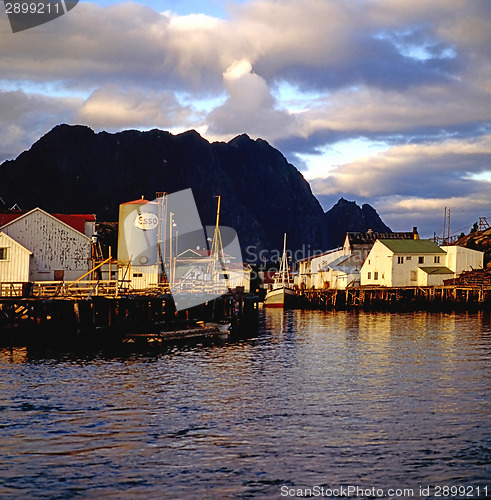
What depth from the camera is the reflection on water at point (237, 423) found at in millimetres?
18672

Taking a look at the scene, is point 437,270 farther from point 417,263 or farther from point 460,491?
point 460,491

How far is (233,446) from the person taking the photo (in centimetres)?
2156

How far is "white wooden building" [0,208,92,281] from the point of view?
2178 inches

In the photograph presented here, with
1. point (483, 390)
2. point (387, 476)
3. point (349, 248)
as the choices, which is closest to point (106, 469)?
point (387, 476)

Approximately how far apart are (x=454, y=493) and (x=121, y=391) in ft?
53.7

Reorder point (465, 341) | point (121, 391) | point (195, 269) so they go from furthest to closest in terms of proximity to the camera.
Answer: point (195, 269) < point (465, 341) < point (121, 391)

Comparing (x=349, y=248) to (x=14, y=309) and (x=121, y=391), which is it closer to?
(x=14, y=309)

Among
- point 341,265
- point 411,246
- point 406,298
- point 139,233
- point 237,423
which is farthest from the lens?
point 341,265

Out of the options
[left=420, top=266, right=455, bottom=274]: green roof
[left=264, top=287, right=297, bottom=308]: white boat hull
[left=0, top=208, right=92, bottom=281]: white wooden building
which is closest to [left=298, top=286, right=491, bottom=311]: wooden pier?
[left=264, top=287, right=297, bottom=308]: white boat hull

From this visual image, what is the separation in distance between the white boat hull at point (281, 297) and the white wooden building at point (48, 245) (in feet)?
138

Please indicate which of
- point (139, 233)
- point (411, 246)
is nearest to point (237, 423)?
point (139, 233)

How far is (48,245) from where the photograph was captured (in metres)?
56.2

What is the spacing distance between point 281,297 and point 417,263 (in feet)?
66.9

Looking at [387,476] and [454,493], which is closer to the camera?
[454,493]
